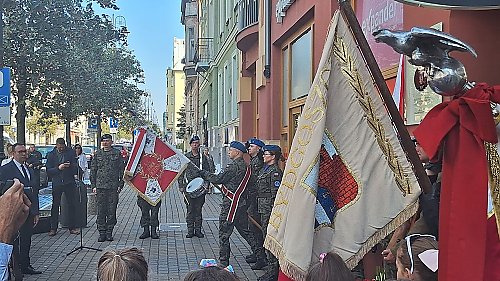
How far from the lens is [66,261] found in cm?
983

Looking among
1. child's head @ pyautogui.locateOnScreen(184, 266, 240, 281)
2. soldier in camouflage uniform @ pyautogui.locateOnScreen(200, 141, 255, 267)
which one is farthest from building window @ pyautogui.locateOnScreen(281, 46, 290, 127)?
child's head @ pyautogui.locateOnScreen(184, 266, 240, 281)

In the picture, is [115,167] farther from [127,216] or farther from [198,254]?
[127,216]

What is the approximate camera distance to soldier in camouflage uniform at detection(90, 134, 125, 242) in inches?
449

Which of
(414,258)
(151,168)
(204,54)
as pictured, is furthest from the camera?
(204,54)

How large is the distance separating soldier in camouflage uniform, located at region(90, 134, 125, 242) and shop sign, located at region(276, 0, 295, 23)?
405cm

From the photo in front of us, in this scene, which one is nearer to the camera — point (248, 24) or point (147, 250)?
point (147, 250)

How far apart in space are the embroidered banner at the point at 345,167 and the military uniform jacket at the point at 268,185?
4.44 m

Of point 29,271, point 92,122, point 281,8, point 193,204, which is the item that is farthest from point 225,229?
point 92,122

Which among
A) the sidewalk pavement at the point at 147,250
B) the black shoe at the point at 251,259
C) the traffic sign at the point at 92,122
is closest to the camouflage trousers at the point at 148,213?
the sidewalk pavement at the point at 147,250

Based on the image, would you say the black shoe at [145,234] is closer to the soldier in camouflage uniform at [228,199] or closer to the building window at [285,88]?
the soldier in camouflage uniform at [228,199]

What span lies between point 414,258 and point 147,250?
7.91 meters

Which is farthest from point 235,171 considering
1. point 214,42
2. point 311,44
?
point 214,42

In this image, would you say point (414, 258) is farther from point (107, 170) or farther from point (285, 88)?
point (285, 88)

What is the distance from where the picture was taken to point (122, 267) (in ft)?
9.94
